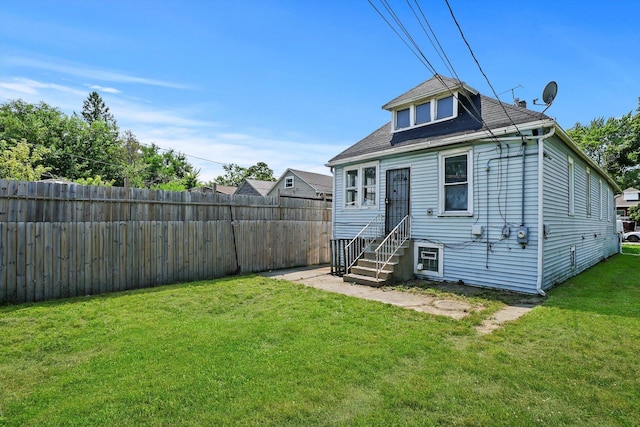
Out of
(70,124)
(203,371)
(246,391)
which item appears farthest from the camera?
(70,124)

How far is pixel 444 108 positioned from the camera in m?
8.75

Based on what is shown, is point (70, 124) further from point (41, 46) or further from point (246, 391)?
point (246, 391)

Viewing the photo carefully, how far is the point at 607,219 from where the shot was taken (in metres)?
14.3

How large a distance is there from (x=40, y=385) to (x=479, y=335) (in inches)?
185

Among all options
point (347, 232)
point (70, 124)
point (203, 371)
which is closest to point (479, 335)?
point (203, 371)

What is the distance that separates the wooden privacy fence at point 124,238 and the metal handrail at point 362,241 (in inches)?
84.5

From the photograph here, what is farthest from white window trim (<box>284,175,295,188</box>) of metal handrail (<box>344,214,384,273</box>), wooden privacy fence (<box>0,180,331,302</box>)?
metal handrail (<box>344,214,384,273</box>)

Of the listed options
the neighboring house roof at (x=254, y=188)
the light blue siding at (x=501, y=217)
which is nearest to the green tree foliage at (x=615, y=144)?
the light blue siding at (x=501, y=217)

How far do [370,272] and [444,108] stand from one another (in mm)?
4877

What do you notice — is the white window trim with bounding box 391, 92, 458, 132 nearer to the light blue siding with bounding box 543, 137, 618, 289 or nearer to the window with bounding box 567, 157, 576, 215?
the light blue siding with bounding box 543, 137, 618, 289

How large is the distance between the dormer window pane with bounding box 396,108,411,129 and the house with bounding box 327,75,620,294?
30 millimetres

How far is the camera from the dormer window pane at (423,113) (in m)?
9.09

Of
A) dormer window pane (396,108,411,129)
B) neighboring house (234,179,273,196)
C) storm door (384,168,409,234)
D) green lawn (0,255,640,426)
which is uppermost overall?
dormer window pane (396,108,411,129)

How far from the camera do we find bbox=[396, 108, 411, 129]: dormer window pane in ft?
31.5
